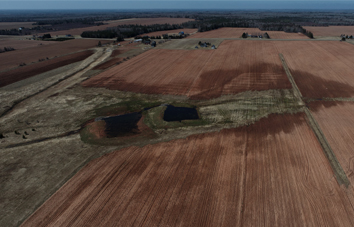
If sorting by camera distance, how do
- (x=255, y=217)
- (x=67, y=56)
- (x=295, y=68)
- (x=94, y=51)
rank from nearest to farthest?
1. (x=255, y=217)
2. (x=295, y=68)
3. (x=67, y=56)
4. (x=94, y=51)

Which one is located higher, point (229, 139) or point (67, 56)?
point (67, 56)

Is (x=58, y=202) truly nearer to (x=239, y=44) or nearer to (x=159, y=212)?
(x=159, y=212)

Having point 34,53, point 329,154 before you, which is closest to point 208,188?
point 329,154

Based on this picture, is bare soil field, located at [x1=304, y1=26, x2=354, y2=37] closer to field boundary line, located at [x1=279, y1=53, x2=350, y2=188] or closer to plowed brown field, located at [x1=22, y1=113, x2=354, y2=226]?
field boundary line, located at [x1=279, y1=53, x2=350, y2=188]

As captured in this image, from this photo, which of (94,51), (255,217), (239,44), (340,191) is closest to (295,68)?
(239,44)

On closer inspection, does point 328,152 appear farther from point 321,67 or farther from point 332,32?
point 332,32

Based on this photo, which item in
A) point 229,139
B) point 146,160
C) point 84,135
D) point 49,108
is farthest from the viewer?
point 49,108

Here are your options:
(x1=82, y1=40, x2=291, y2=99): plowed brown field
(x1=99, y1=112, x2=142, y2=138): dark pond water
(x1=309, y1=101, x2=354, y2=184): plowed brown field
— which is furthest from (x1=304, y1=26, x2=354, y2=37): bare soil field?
(x1=99, y1=112, x2=142, y2=138): dark pond water
